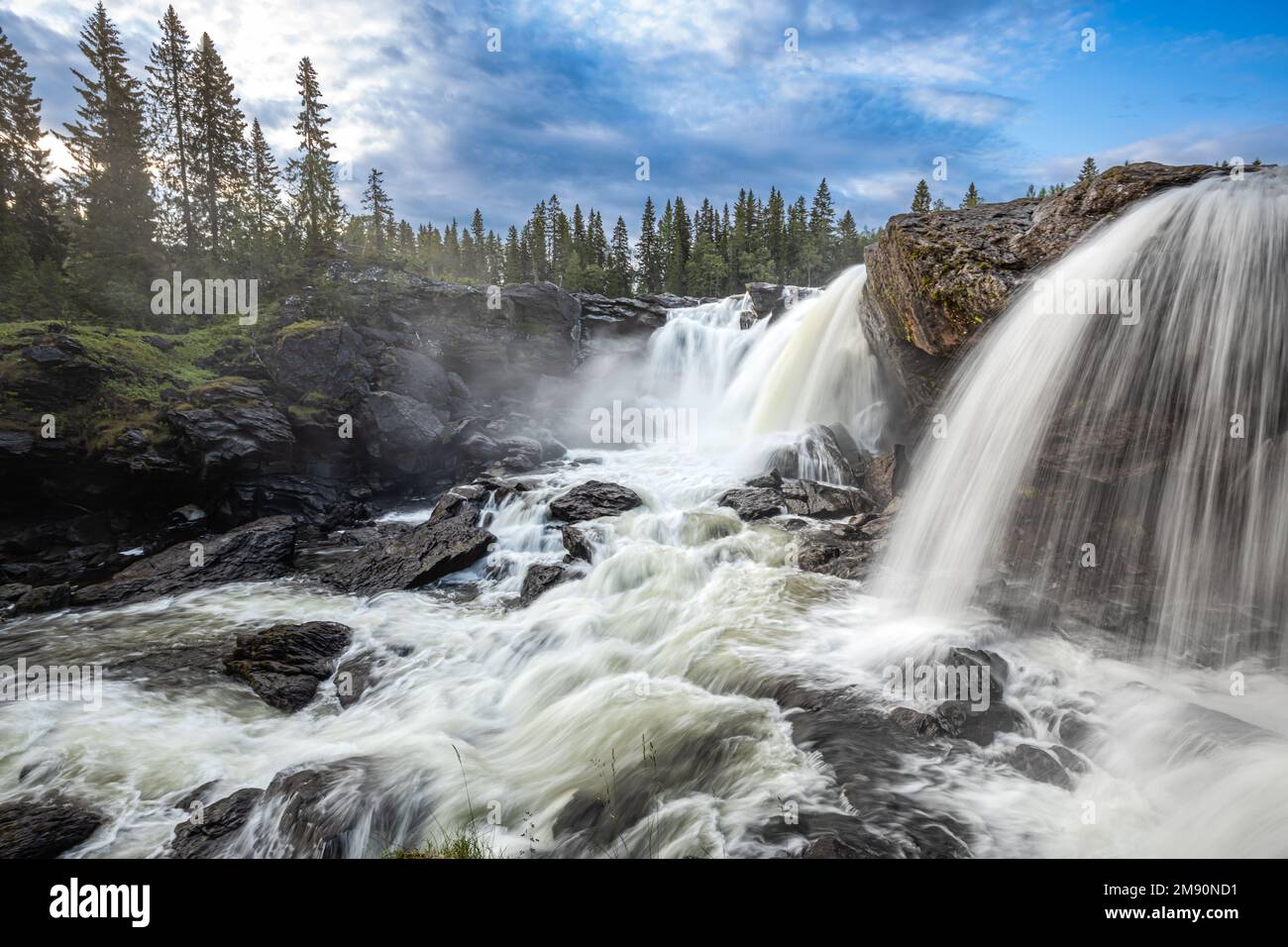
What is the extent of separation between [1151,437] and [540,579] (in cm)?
1098

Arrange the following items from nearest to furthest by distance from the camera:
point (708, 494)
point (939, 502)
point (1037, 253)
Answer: point (1037, 253) < point (939, 502) < point (708, 494)

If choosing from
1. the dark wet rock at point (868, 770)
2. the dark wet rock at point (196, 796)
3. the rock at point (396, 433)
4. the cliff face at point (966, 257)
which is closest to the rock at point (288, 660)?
the dark wet rock at point (196, 796)

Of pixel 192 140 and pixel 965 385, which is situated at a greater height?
pixel 192 140

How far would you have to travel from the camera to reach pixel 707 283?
73938mm

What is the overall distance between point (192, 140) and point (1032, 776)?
47.4 metres

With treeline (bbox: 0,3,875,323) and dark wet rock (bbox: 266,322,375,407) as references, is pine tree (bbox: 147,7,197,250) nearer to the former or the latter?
treeline (bbox: 0,3,875,323)

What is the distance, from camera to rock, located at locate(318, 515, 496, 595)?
1280 centimetres

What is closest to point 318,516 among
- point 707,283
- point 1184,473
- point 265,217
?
point 1184,473

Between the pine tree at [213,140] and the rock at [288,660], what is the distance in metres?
32.4

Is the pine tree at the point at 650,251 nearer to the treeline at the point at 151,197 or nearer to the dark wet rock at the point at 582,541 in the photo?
the treeline at the point at 151,197

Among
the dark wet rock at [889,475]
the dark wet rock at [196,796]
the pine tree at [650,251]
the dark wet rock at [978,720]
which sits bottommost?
the dark wet rock at [196,796]

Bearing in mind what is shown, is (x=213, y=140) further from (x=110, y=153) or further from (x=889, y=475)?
(x=889, y=475)

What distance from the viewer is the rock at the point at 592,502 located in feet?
50.6

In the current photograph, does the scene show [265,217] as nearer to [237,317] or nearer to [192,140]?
[192,140]
